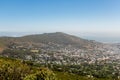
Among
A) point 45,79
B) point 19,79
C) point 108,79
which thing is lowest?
point 108,79

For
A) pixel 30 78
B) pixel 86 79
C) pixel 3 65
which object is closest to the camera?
pixel 30 78

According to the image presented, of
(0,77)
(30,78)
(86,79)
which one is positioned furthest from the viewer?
(86,79)

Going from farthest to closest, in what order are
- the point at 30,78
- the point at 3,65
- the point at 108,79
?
the point at 108,79 → the point at 3,65 → the point at 30,78

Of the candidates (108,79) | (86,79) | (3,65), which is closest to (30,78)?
(3,65)

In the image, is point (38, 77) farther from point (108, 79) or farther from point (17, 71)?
point (108, 79)

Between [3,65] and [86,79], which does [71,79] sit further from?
[3,65]

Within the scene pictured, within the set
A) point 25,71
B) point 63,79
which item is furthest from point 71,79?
point 25,71

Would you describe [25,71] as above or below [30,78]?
below

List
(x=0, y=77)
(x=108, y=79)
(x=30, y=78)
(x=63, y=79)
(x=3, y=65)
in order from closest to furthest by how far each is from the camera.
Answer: (x=30, y=78)
(x=0, y=77)
(x=3, y=65)
(x=63, y=79)
(x=108, y=79)

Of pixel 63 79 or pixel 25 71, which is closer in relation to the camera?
pixel 25 71
